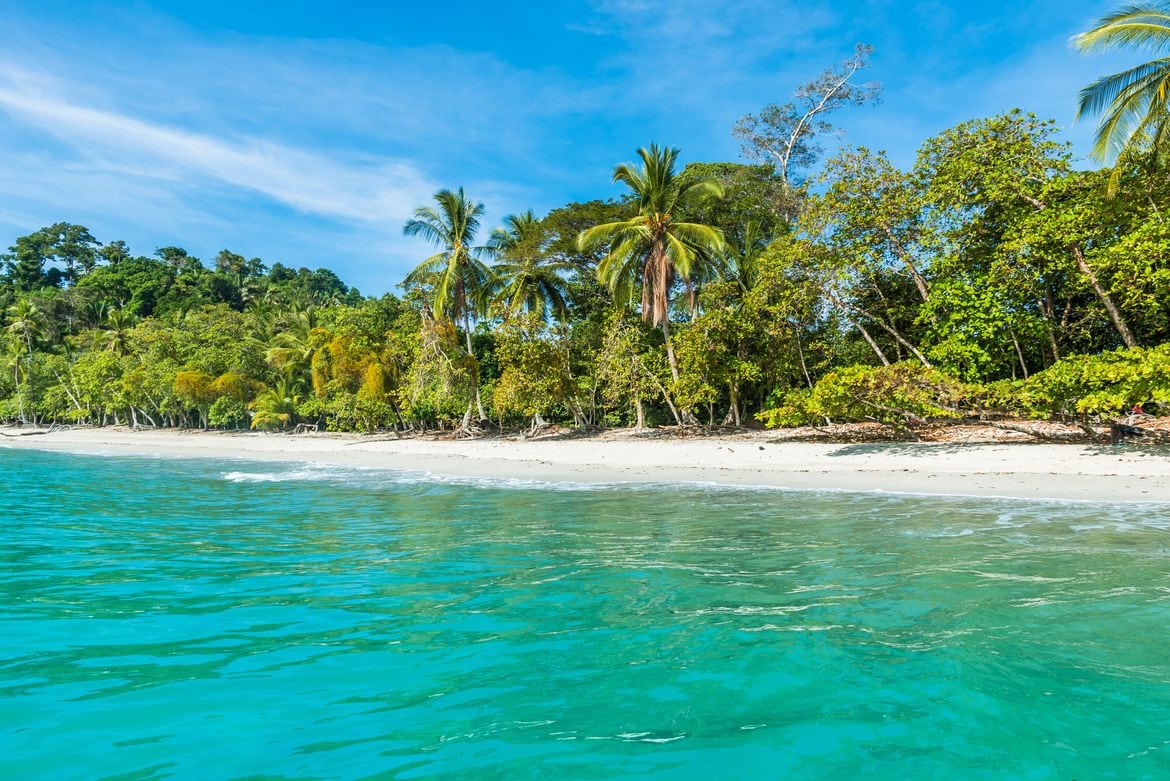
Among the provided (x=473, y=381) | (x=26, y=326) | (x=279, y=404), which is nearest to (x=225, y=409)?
(x=279, y=404)

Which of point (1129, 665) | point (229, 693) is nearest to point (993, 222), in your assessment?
point (1129, 665)

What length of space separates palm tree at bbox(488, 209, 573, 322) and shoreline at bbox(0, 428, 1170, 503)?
20.2 ft

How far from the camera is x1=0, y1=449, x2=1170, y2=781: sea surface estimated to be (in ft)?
8.83

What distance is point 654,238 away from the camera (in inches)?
888

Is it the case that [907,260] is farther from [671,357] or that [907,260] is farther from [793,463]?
[671,357]

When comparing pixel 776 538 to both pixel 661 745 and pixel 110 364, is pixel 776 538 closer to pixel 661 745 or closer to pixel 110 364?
pixel 661 745

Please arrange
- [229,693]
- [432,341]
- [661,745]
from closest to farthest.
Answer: [661,745]
[229,693]
[432,341]

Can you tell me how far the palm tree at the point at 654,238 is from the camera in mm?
22000

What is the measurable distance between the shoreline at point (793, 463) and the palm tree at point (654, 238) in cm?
445

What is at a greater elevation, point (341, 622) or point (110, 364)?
point (110, 364)

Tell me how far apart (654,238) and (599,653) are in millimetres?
20214

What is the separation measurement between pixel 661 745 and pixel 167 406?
48399 millimetres

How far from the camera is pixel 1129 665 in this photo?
137 inches

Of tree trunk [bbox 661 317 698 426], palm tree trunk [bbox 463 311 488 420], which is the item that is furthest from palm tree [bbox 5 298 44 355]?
tree trunk [bbox 661 317 698 426]
